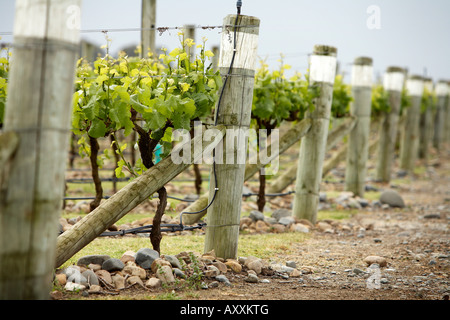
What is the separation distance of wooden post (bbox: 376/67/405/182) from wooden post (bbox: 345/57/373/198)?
2.24 metres

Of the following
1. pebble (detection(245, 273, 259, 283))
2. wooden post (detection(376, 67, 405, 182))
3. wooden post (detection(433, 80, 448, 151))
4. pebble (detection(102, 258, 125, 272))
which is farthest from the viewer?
wooden post (detection(433, 80, 448, 151))

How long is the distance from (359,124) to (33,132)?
23.2ft

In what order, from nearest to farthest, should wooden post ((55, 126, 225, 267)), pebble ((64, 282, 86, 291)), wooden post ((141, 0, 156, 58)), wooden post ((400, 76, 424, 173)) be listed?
pebble ((64, 282, 86, 291)), wooden post ((55, 126, 225, 267)), wooden post ((141, 0, 156, 58)), wooden post ((400, 76, 424, 173))

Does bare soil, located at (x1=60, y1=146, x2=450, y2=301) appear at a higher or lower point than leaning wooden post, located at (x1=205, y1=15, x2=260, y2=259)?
lower

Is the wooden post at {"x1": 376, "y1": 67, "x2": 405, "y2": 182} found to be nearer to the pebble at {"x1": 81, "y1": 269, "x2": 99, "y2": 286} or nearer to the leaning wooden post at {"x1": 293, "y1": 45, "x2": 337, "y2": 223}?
the leaning wooden post at {"x1": 293, "y1": 45, "x2": 337, "y2": 223}

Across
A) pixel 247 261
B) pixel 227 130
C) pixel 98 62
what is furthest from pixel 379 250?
pixel 98 62

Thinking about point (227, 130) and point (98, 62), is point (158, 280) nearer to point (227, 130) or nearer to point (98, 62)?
point (227, 130)

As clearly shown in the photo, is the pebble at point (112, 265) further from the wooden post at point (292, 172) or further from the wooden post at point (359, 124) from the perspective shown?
the wooden post at point (359, 124)

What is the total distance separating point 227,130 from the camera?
4.16 m

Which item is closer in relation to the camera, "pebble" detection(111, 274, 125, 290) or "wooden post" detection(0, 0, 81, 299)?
"wooden post" detection(0, 0, 81, 299)

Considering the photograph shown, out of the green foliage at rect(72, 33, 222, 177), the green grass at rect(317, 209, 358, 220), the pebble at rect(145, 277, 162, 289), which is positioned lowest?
the green grass at rect(317, 209, 358, 220)

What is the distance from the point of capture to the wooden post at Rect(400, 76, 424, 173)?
13305 mm

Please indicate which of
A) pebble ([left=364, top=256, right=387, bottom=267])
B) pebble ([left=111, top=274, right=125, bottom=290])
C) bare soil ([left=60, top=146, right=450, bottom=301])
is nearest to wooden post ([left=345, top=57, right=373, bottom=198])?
bare soil ([left=60, top=146, right=450, bottom=301])
